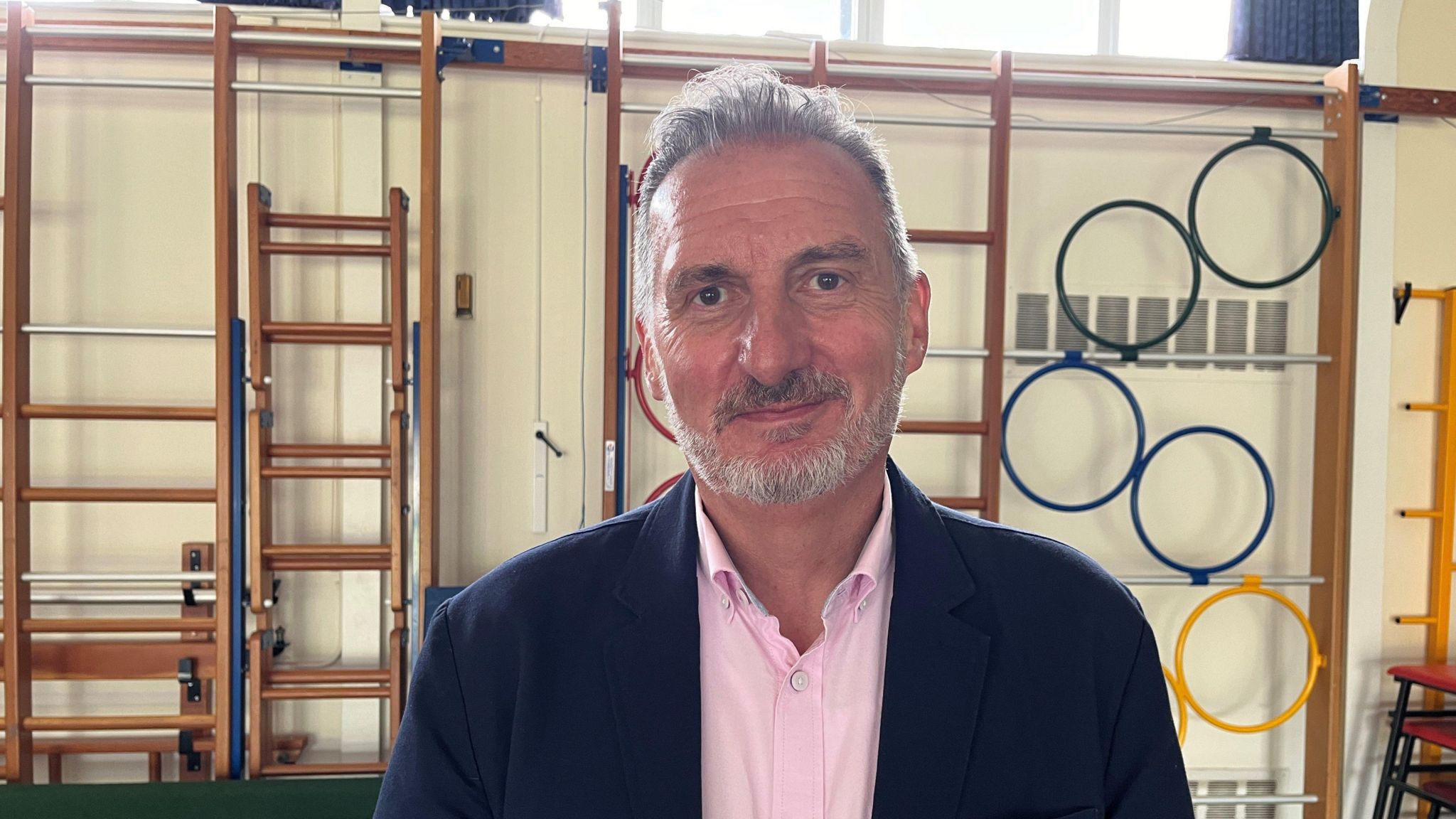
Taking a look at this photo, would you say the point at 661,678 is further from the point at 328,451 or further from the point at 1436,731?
the point at 1436,731

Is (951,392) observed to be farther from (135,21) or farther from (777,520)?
Result: (135,21)

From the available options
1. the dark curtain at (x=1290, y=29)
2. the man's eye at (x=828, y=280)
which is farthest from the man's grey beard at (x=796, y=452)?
the dark curtain at (x=1290, y=29)

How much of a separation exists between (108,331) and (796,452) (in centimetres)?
291

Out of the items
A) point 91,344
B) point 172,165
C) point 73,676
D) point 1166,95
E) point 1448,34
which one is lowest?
point 73,676

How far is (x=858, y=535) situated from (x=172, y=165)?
3095 mm

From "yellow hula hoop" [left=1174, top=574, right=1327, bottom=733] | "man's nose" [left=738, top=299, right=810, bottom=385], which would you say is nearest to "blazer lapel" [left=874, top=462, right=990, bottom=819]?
"man's nose" [left=738, top=299, right=810, bottom=385]

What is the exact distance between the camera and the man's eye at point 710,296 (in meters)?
1.18

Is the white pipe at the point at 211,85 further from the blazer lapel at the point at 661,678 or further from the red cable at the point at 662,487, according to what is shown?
the blazer lapel at the point at 661,678

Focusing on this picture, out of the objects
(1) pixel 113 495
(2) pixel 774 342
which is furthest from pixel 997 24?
(1) pixel 113 495

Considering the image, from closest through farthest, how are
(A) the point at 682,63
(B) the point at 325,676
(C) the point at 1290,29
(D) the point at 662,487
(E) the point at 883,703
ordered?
(E) the point at 883,703, (B) the point at 325,676, (A) the point at 682,63, (D) the point at 662,487, (C) the point at 1290,29

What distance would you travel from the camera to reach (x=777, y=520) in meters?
1.21

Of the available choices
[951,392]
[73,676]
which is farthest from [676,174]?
[73,676]

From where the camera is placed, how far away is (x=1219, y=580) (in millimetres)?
3443

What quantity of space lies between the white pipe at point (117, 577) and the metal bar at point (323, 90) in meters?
1.59
